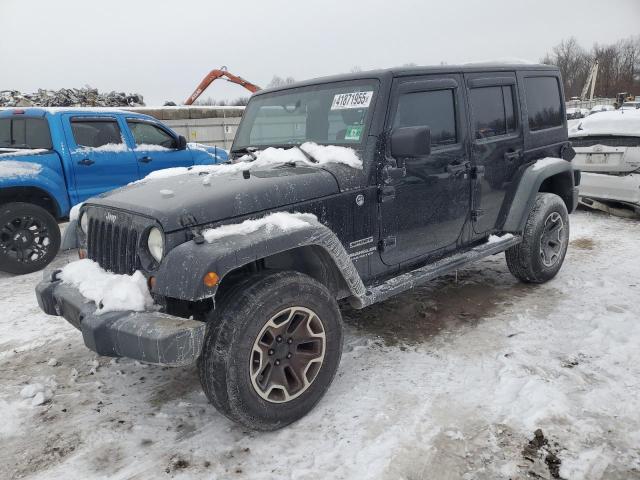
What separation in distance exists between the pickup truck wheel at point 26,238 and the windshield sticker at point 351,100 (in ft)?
13.5

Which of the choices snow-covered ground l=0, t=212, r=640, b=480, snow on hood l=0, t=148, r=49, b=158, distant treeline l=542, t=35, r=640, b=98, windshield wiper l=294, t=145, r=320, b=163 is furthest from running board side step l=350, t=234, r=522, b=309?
distant treeline l=542, t=35, r=640, b=98

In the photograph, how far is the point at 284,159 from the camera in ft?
11.4

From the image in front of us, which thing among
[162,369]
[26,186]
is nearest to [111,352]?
[162,369]

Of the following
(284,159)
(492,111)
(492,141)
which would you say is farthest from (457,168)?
(284,159)

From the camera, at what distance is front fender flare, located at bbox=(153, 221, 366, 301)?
235 cm

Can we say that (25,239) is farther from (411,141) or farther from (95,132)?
(411,141)

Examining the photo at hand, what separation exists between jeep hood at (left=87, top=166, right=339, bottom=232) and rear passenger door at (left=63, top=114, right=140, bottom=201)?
3407 mm

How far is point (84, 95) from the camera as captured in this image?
19.0 meters

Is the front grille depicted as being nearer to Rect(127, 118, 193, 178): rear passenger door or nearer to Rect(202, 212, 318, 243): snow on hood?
Rect(202, 212, 318, 243): snow on hood

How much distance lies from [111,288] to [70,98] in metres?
18.1

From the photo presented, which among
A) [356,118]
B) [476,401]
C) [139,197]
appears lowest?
[476,401]

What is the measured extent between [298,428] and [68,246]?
204 centimetres

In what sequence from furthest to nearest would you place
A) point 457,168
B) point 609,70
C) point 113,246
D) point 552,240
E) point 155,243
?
point 609,70
point 552,240
point 457,168
point 113,246
point 155,243

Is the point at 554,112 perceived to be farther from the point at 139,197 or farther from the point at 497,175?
the point at 139,197
